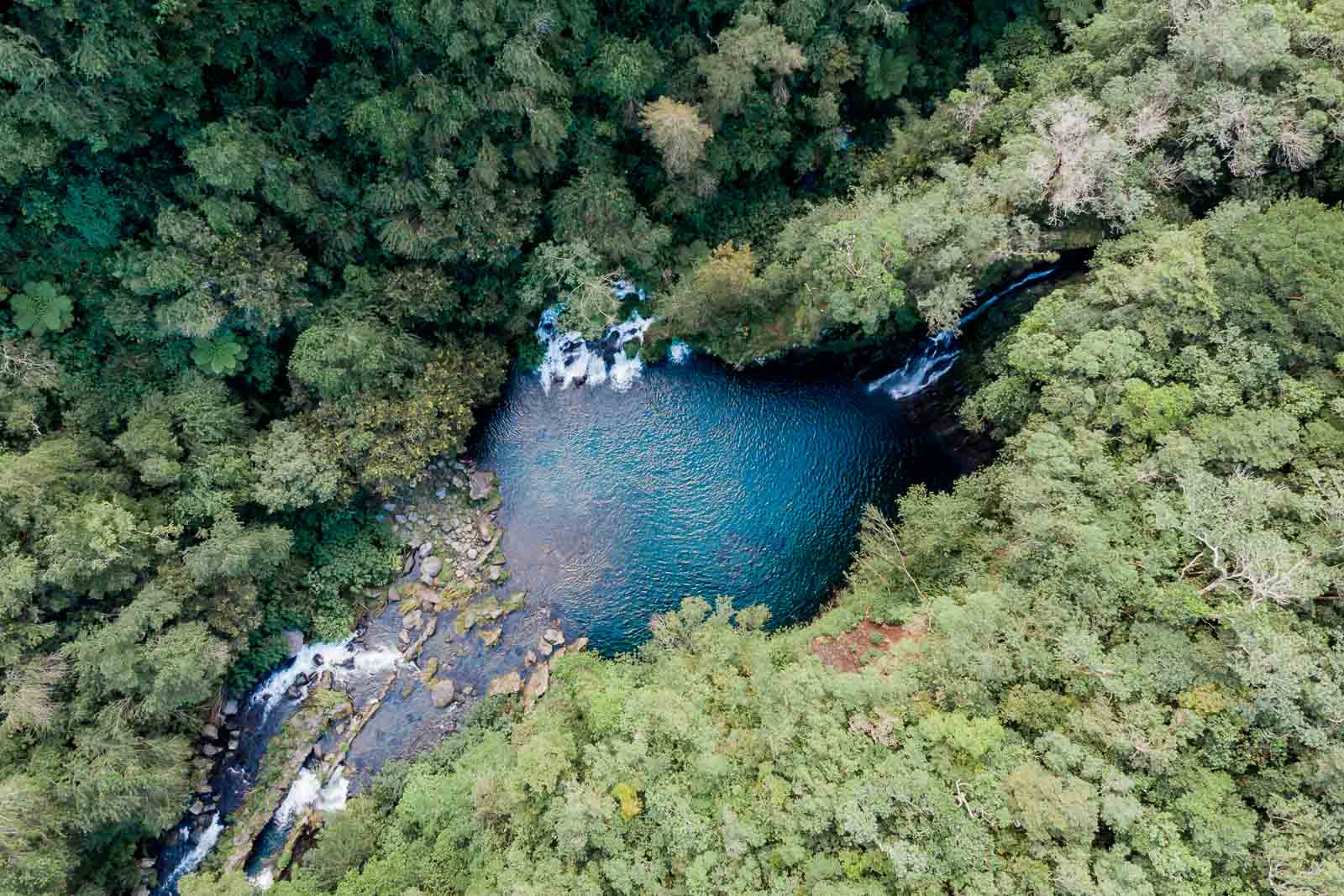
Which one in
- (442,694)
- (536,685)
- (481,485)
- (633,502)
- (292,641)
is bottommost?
(536,685)

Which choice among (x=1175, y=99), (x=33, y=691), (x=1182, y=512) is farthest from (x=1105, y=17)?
(x=33, y=691)

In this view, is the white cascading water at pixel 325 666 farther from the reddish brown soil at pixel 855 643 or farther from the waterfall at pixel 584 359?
the reddish brown soil at pixel 855 643

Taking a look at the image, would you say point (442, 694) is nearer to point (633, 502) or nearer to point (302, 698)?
point (302, 698)

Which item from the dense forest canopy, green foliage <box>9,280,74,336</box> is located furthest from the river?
green foliage <box>9,280,74,336</box>

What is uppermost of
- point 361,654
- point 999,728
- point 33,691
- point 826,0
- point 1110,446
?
point 826,0

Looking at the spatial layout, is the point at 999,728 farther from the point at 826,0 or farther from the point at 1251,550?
the point at 826,0

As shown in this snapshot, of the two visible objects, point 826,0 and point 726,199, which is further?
point 726,199

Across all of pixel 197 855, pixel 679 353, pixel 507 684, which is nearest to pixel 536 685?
pixel 507 684
